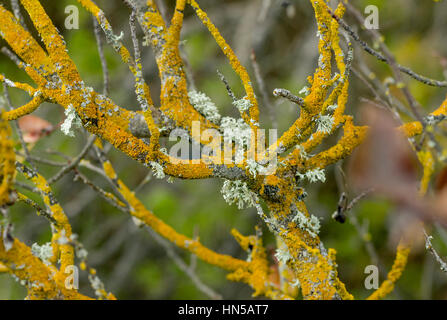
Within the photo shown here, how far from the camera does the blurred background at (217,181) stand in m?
2.53

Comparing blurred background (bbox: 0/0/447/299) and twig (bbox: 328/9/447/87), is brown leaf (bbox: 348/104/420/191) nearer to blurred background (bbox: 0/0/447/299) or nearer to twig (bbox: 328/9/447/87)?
twig (bbox: 328/9/447/87)

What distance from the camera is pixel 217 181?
272 cm

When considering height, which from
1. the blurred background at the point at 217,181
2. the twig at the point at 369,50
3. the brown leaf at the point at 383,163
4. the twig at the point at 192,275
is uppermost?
the blurred background at the point at 217,181

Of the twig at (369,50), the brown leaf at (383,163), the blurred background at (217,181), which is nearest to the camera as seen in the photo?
the brown leaf at (383,163)

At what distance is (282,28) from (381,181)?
9.76 feet

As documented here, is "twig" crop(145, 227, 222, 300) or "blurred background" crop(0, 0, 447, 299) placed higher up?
"blurred background" crop(0, 0, 447, 299)

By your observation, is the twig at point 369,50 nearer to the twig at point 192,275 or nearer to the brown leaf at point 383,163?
the brown leaf at point 383,163

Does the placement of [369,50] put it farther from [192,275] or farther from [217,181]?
[217,181]

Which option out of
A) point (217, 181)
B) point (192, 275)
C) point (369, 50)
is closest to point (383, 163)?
point (369, 50)

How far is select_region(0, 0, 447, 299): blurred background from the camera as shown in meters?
2.53

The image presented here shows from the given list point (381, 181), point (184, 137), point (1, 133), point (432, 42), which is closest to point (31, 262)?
point (1, 133)

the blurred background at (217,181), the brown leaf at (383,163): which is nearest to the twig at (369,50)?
the brown leaf at (383,163)

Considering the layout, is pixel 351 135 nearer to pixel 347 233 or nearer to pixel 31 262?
pixel 31 262

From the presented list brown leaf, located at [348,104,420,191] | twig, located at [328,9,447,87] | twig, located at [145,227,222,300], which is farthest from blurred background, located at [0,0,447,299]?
brown leaf, located at [348,104,420,191]
